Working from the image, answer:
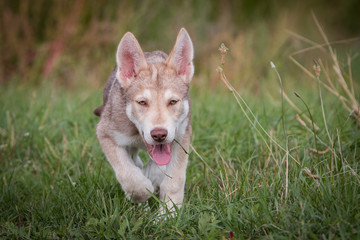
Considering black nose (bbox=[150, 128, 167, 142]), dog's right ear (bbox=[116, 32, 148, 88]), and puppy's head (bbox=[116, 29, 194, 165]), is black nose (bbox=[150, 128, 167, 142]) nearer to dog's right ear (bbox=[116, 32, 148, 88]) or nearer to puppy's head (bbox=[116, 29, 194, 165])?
puppy's head (bbox=[116, 29, 194, 165])

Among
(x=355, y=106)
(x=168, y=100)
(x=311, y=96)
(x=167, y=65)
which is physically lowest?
(x=311, y=96)

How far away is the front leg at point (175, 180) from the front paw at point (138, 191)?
171 millimetres

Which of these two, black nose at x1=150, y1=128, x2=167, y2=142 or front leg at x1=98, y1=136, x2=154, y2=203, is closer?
black nose at x1=150, y1=128, x2=167, y2=142

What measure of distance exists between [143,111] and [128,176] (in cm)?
57

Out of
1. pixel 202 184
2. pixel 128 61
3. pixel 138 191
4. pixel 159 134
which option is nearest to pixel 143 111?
pixel 159 134

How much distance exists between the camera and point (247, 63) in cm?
815

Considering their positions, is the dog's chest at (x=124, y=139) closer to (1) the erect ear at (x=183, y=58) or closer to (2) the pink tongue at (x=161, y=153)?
(2) the pink tongue at (x=161, y=153)

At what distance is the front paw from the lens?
3.62m

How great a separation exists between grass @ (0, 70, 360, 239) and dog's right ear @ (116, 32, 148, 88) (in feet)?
3.21

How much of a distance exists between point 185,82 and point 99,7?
5758mm

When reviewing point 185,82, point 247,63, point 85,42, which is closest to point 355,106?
point 185,82

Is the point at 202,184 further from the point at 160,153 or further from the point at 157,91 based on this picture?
the point at 157,91

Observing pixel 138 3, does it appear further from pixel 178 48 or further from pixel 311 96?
pixel 178 48

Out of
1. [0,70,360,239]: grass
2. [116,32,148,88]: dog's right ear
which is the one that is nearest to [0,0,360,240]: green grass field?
[0,70,360,239]: grass
